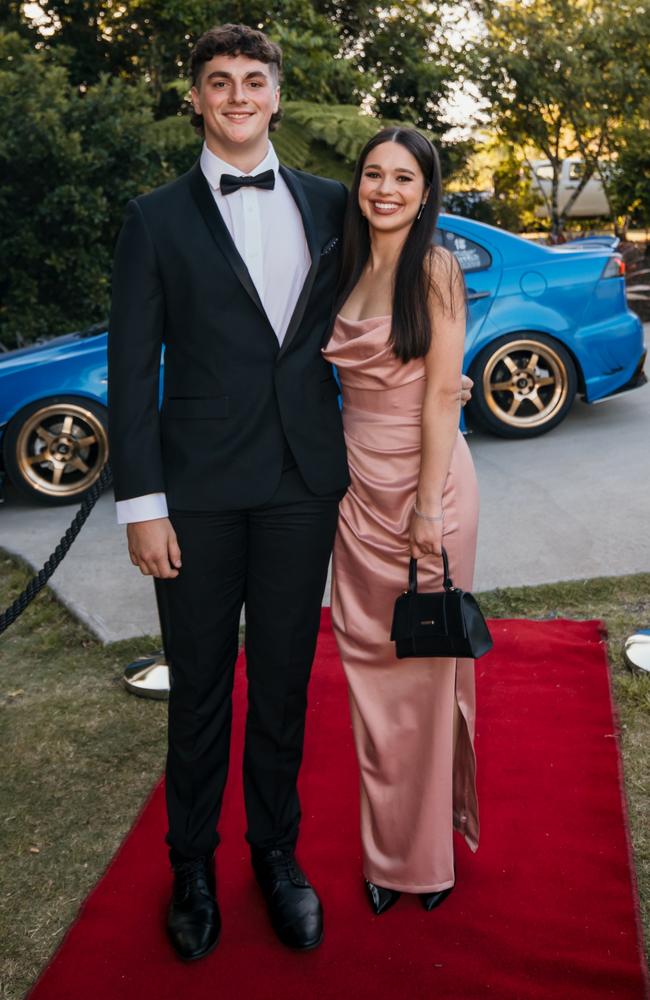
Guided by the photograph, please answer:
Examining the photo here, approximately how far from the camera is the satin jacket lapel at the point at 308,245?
2369 millimetres

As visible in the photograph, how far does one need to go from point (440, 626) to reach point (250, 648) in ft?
1.64

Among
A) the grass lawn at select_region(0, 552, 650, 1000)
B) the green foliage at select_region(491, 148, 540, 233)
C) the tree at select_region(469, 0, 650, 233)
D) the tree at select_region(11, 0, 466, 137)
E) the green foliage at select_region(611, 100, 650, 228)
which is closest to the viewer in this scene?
the grass lawn at select_region(0, 552, 650, 1000)

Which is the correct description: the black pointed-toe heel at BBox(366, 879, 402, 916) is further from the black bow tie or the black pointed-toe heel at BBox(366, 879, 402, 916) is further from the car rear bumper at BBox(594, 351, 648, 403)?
the car rear bumper at BBox(594, 351, 648, 403)

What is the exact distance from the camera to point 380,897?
8.53ft

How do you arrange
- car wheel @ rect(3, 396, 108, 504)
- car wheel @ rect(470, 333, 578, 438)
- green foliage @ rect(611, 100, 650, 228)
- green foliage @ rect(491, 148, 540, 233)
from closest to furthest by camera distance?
car wheel @ rect(3, 396, 108, 504)
car wheel @ rect(470, 333, 578, 438)
green foliage @ rect(611, 100, 650, 228)
green foliage @ rect(491, 148, 540, 233)

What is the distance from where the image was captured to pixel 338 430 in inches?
99.1

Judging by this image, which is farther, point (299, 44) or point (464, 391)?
point (299, 44)

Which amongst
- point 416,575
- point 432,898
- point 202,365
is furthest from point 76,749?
point 202,365

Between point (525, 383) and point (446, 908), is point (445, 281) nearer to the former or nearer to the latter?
point (446, 908)

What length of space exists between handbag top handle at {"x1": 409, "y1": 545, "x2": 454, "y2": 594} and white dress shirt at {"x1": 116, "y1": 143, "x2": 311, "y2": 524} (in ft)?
2.07

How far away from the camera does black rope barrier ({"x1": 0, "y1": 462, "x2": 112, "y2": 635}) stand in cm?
344

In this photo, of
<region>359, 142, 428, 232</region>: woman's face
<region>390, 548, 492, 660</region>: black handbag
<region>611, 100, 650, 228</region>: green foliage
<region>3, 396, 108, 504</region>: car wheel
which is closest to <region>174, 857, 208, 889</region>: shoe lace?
<region>390, 548, 492, 660</region>: black handbag

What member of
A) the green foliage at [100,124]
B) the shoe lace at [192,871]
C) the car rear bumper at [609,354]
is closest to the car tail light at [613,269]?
the car rear bumper at [609,354]

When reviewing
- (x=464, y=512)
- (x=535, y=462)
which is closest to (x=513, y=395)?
(x=535, y=462)
